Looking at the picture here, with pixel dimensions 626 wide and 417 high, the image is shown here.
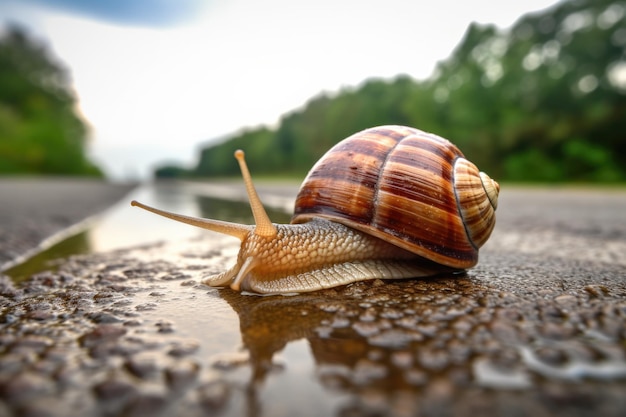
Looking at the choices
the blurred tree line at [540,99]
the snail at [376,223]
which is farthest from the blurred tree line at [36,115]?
the snail at [376,223]

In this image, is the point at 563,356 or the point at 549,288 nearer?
the point at 563,356

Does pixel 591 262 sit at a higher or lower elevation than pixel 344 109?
lower

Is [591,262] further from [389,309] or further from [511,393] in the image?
[511,393]

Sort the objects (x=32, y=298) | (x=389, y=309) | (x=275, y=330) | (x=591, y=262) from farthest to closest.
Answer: (x=591, y=262), (x=32, y=298), (x=389, y=309), (x=275, y=330)

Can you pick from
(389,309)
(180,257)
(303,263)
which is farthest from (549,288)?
(180,257)

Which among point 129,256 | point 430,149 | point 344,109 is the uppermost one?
point 344,109

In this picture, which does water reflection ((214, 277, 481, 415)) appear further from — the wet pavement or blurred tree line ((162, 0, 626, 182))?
blurred tree line ((162, 0, 626, 182))

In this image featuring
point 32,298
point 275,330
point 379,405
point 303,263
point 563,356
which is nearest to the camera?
point 379,405

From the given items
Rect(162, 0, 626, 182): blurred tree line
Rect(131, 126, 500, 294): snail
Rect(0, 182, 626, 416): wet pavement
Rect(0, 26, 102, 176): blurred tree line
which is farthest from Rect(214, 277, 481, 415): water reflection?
Rect(0, 26, 102, 176): blurred tree line
